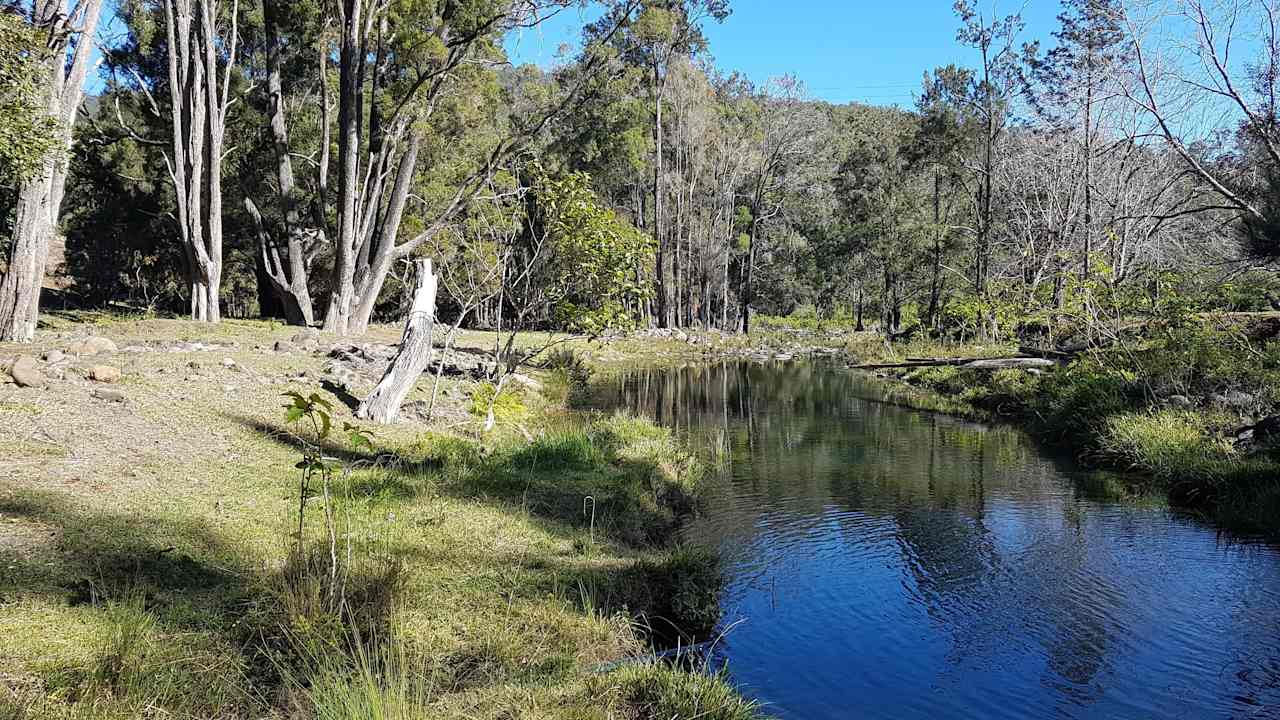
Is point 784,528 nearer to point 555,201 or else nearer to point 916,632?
point 916,632

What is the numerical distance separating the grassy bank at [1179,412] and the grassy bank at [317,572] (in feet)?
20.0

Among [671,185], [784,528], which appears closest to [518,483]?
[784,528]

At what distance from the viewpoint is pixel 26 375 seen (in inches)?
346

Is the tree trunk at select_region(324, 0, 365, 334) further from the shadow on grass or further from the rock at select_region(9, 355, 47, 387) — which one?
the shadow on grass

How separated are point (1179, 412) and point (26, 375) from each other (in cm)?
1447

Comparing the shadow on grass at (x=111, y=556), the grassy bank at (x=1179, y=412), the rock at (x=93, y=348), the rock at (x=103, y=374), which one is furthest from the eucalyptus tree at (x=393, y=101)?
the shadow on grass at (x=111, y=556)

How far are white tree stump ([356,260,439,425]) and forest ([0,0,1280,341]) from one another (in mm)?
2490

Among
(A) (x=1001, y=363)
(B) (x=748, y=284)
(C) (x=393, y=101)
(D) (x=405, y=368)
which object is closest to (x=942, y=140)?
(B) (x=748, y=284)

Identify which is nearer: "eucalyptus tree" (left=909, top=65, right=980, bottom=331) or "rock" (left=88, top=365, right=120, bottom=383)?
"rock" (left=88, top=365, right=120, bottom=383)

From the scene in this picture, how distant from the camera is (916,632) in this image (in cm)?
654

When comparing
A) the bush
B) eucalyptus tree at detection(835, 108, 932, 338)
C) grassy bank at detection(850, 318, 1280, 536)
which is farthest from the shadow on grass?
eucalyptus tree at detection(835, 108, 932, 338)

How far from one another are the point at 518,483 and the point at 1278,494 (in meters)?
7.94

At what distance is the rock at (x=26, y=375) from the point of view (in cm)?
873

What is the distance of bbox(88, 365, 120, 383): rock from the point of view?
9.56 metres
